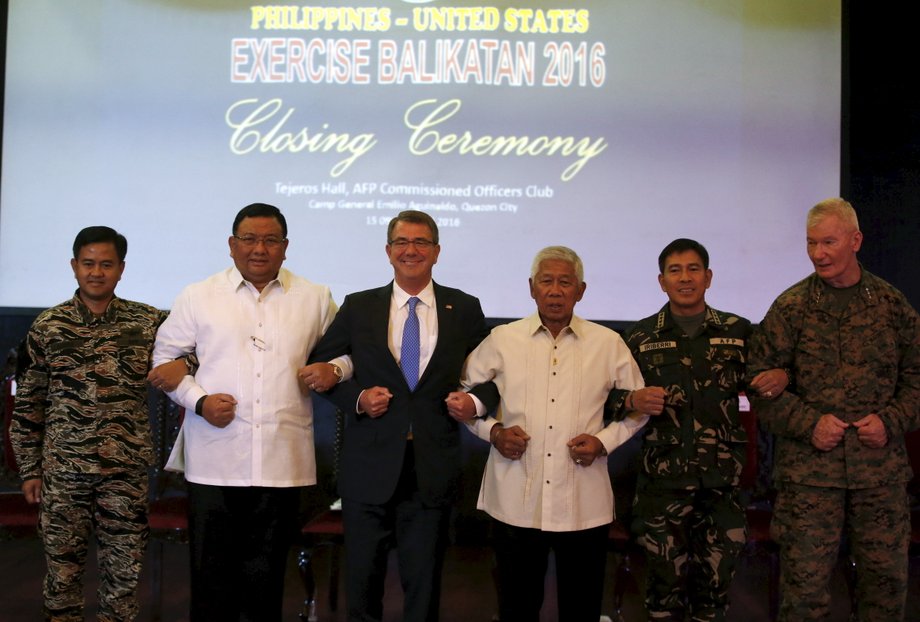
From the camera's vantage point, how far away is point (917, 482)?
3.70 m

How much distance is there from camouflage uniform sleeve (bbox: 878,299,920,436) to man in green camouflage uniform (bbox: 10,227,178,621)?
8.28 feet

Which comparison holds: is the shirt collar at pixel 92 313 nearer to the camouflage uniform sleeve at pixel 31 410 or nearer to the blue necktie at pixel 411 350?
the camouflage uniform sleeve at pixel 31 410

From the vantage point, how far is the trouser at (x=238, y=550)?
104 inches

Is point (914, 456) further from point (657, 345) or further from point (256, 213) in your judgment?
point (256, 213)

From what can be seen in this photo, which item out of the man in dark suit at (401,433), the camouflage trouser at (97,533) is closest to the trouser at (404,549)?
the man in dark suit at (401,433)

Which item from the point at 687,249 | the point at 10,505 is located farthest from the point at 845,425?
the point at 10,505

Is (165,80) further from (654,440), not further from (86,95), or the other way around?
(654,440)

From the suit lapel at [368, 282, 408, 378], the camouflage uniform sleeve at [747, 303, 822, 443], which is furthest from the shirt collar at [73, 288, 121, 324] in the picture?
the camouflage uniform sleeve at [747, 303, 822, 443]

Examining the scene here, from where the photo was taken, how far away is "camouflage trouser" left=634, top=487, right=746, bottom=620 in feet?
8.75

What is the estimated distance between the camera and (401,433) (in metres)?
2.55

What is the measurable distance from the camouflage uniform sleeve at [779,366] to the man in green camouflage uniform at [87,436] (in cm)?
212

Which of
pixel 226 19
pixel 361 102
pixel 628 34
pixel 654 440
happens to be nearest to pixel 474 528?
pixel 654 440

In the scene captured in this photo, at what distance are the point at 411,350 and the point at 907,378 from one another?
1647mm

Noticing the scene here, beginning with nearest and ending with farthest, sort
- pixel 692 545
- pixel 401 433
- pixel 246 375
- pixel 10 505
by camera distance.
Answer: pixel 401 433 → pixel 246 375 → pixel 692 545 → pixel 10 505
